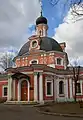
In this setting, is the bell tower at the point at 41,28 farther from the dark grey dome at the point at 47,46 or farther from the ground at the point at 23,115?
the ground at the point at 23,115

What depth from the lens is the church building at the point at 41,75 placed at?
1351 inches

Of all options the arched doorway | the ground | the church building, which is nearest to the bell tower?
the church building

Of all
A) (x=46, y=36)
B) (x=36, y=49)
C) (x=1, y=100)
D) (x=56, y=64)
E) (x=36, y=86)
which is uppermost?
(x=46, y=36)

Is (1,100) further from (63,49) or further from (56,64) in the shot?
(63,49)

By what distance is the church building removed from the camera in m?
34.3

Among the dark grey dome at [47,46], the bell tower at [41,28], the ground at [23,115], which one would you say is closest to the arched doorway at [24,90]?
the dark grey dome at [47,46]

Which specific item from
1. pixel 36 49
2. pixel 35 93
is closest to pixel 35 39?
pixel 36 49

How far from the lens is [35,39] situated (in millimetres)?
41750

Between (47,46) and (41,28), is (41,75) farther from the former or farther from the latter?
(41,28)

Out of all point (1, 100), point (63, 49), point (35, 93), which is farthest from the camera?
point (63, 49)

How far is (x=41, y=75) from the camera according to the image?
113ft

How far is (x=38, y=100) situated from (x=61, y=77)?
7.69 metres

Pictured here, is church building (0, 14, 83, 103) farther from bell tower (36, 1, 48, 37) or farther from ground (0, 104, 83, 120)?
ground (0, 104, 83, 120)

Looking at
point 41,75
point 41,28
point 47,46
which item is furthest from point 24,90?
point 41,28
